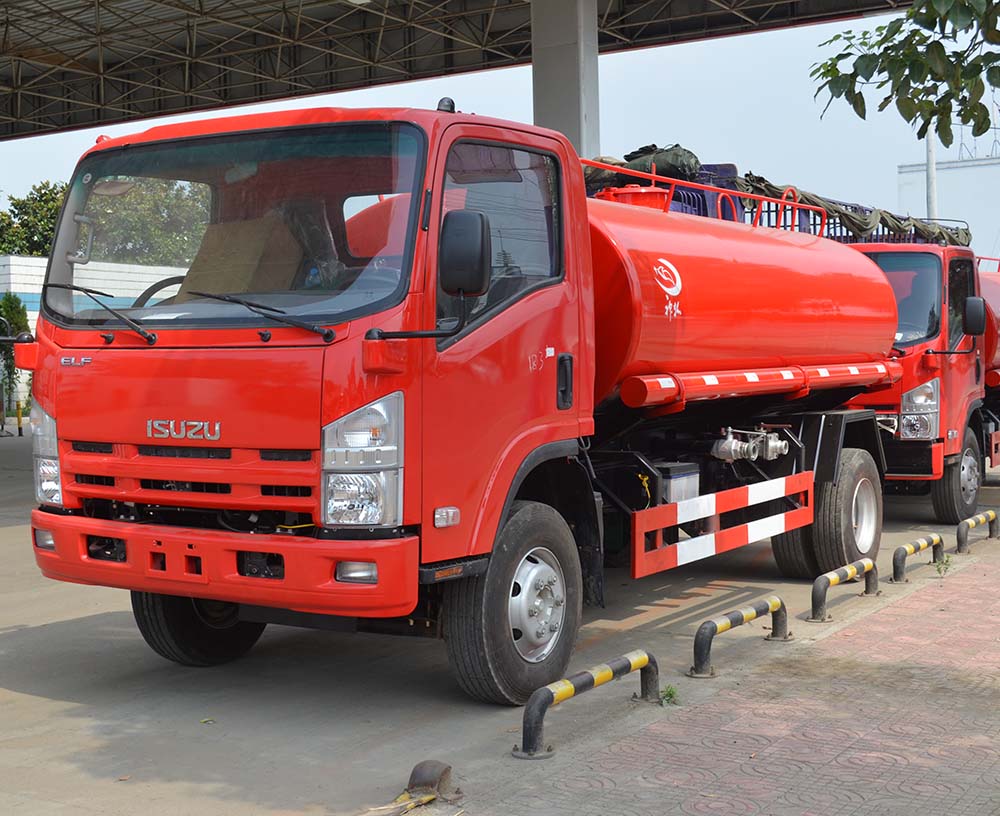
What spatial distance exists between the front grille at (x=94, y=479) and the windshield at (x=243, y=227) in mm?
704

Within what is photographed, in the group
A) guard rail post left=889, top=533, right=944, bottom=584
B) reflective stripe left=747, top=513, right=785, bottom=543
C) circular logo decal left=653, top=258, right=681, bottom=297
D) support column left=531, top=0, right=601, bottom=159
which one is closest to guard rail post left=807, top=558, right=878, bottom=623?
reflective stripe left=747, top=513, right=785, bottom=543

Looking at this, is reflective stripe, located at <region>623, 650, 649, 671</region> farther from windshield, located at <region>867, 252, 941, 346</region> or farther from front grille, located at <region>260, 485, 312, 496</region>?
windshield, located at <region>867, 252, 941, 346</region>

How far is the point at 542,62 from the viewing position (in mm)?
20391

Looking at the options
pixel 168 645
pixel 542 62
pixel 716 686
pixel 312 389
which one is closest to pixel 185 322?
pixel 312 389

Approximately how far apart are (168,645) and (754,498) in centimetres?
381

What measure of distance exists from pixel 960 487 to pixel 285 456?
8594 mm

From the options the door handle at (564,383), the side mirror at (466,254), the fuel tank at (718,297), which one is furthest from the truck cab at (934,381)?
the side mirror at (466,254)

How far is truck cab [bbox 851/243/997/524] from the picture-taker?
11.7 meters

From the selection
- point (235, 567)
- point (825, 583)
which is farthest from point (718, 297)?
point (235, 567)

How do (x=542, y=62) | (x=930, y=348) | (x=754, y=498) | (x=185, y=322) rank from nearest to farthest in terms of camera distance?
(x=185, y=322) < (x=754, y=498) < (x=930, y=348) < (x=542, y=62)

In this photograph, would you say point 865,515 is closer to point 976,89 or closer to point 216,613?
point 216,613

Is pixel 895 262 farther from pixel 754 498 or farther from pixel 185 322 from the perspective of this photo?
pixel 185 322

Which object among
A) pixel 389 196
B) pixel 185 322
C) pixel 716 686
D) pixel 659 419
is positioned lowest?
pixel 716 686

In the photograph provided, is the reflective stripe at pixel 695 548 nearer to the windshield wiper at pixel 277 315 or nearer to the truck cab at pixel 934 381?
the windshield wiper at pixel 277 315
